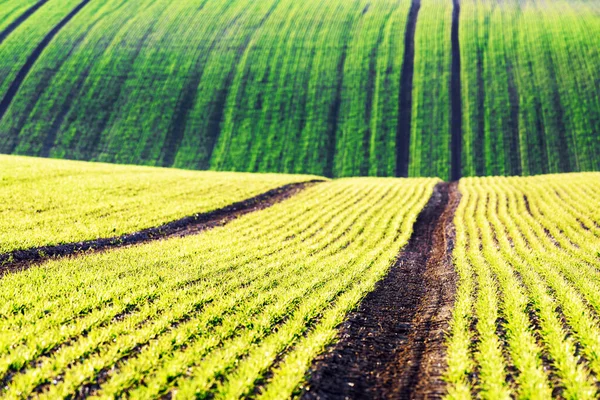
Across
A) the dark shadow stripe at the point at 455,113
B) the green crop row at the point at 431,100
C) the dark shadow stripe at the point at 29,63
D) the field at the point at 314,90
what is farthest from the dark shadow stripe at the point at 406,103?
the dark shadow stripe at the point at 29,63

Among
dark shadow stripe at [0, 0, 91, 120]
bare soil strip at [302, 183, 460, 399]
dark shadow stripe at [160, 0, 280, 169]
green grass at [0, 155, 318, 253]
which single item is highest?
dark shadow stripe at [0, 0, 91, 120]

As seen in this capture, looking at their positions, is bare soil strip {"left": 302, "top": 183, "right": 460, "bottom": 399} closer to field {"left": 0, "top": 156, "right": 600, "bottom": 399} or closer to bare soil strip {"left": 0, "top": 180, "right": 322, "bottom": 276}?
field {"left": 0, "top": 156, "right": 600, "bottom": 399}

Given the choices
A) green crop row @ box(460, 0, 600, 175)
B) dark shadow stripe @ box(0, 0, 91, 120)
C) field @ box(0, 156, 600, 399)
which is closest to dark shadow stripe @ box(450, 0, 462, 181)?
green crop row @ box(460, 0, 600, 175)

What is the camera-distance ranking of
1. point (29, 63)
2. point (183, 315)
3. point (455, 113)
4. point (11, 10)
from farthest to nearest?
point (11, 10)
point (29, 63)
point (455, 113)
point (183, 315)

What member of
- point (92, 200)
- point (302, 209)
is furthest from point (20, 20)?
point (302, 209)

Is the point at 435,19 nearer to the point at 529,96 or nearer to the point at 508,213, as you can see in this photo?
the point at 529,96

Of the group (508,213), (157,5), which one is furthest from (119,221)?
(157,5)

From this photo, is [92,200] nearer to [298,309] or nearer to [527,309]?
[298,309]
